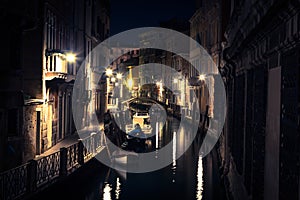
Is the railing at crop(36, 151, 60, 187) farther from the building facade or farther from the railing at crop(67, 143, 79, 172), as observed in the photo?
the building facade

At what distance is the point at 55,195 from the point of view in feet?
33.1

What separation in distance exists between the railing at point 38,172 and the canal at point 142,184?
0.70 feet

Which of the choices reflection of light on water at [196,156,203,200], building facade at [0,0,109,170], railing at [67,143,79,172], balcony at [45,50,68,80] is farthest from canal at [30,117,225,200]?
balcony at [45,50,68,80]

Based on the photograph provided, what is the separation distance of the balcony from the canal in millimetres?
3215

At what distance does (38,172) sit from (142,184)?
466cm

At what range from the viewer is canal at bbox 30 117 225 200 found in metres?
11.5

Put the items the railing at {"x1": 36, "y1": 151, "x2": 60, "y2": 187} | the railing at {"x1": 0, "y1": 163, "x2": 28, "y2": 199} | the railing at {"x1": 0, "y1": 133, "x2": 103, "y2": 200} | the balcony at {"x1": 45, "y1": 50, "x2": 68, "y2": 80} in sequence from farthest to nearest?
1. the balcony at {"x1": 45, "y1": 50, "x2": 68, "y2": 80}
2. the railing at {"x1": 36, "y1": 151, "x2": 60, "y2": 187}
3. the railing at {"x1": 0, "y1": 133, "x2": 103, "y2": 200}
4. the railing at {"x1": 0, "y1": 163, "x2": 28, "y2": 199}

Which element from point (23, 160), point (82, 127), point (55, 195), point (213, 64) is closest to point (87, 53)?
point (82, 127)

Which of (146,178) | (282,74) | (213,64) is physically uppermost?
(213,64)

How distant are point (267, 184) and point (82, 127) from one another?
725 inches

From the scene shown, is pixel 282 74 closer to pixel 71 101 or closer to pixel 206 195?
pixel 206 195

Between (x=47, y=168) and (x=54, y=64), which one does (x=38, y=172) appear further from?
(x=54, y=64)

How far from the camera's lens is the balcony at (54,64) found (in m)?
13.9

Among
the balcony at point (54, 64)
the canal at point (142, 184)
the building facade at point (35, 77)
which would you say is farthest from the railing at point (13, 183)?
the balcony at point (54, 64)
